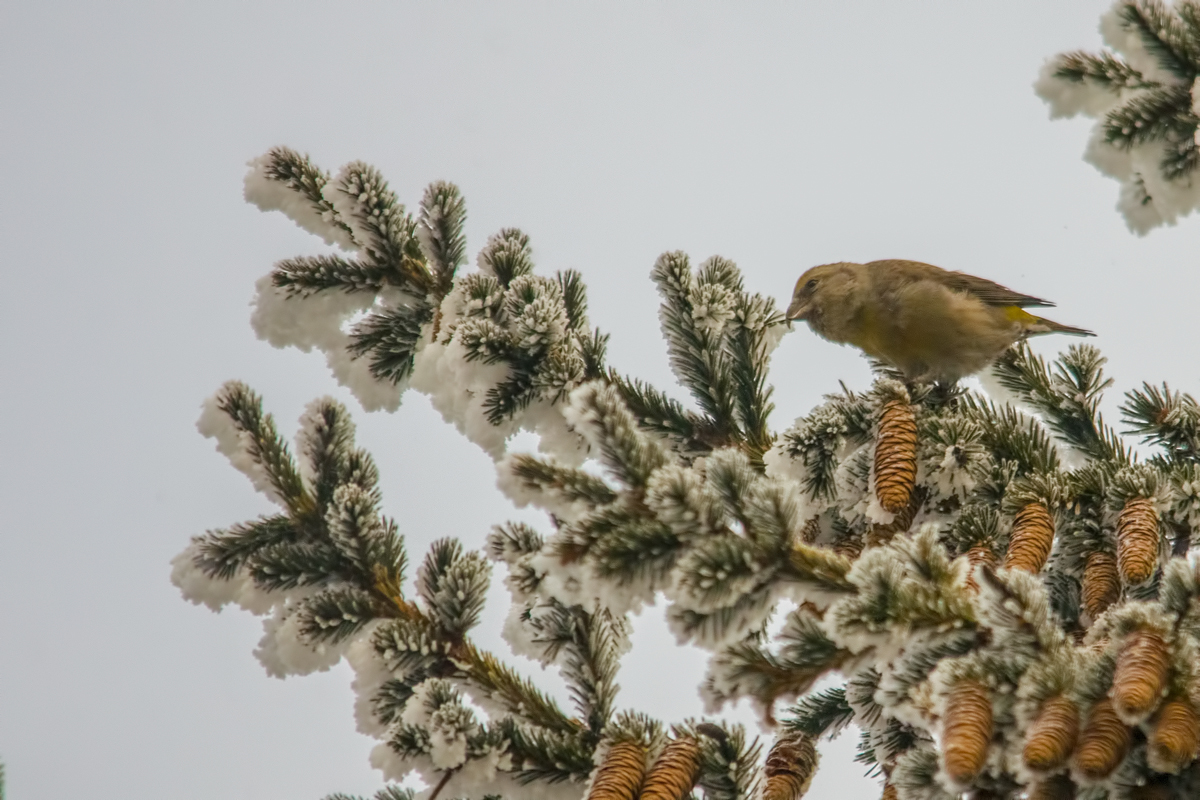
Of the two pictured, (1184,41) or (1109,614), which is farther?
(1184,41)

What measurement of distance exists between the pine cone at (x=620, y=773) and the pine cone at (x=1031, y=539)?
740 mm

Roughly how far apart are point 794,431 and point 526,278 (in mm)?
750

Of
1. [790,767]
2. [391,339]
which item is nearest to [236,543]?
[391,339]

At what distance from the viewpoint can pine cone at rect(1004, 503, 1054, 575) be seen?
2027 millimetres

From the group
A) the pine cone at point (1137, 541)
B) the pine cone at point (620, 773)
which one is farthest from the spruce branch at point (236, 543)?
the pine cone at point (1137, 541)

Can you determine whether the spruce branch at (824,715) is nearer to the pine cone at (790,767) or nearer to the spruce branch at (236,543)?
the pine cone at (790,767)

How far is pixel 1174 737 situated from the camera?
1.33m

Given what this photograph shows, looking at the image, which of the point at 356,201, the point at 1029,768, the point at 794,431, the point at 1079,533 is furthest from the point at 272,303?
the point at 1029,768

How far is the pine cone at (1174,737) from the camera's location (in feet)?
4.34

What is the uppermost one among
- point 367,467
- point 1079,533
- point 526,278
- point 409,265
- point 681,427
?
point 409,265

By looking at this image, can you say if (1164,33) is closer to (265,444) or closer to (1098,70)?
(1098,70)

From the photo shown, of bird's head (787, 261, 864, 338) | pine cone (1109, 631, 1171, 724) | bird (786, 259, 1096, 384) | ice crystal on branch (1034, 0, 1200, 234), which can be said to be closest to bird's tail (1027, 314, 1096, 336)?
bird (786, 259, 1096, 384)

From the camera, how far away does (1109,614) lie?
5.38ft

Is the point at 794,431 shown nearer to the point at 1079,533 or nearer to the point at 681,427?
the point at 681,427
